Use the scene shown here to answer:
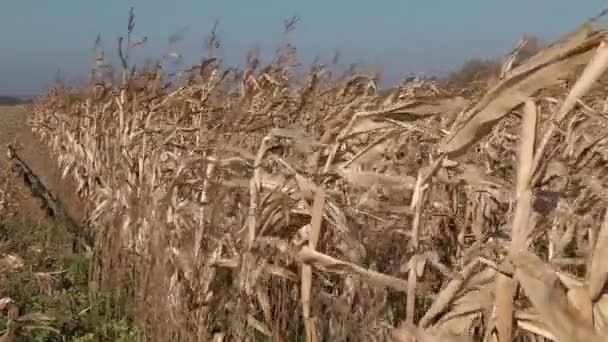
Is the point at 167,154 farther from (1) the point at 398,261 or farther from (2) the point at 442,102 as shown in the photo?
(2) the point at 442,102

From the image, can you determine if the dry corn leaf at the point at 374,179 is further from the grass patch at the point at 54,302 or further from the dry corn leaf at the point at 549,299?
the grass patch at the point at 54,302

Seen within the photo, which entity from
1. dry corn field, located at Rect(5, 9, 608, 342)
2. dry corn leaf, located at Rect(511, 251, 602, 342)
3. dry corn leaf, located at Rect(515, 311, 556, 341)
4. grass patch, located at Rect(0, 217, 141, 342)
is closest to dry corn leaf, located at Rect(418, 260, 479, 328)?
dry corn field, located at Rect(5, 9, 608, 342)

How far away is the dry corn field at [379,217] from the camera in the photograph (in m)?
1.89

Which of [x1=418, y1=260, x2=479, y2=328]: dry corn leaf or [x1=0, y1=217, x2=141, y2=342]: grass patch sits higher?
[x1=418, y1=260, x2=479, y2=328]: dry corn leaf

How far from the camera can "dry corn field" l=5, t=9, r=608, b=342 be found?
1.89 metres

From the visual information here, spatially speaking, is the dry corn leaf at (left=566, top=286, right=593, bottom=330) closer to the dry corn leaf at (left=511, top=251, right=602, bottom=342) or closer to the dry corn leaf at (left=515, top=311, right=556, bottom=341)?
the dry corn leaf at (left=511, top=251, right=602, bottom=342)

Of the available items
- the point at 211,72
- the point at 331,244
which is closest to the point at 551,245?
the point at 331,244

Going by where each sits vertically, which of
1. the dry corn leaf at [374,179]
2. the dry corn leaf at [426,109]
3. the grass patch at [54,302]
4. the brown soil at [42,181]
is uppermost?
the dry corn leaf at [426,109]

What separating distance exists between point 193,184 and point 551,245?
1.49 meters

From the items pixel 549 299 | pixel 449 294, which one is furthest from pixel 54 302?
pixel 549 299

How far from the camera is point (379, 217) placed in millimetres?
3035

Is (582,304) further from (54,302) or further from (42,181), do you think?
(42,181)

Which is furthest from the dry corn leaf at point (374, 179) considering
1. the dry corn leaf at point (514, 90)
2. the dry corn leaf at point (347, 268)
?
the dry corn leaf at point (514, 90)

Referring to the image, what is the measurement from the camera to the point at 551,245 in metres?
2.96
